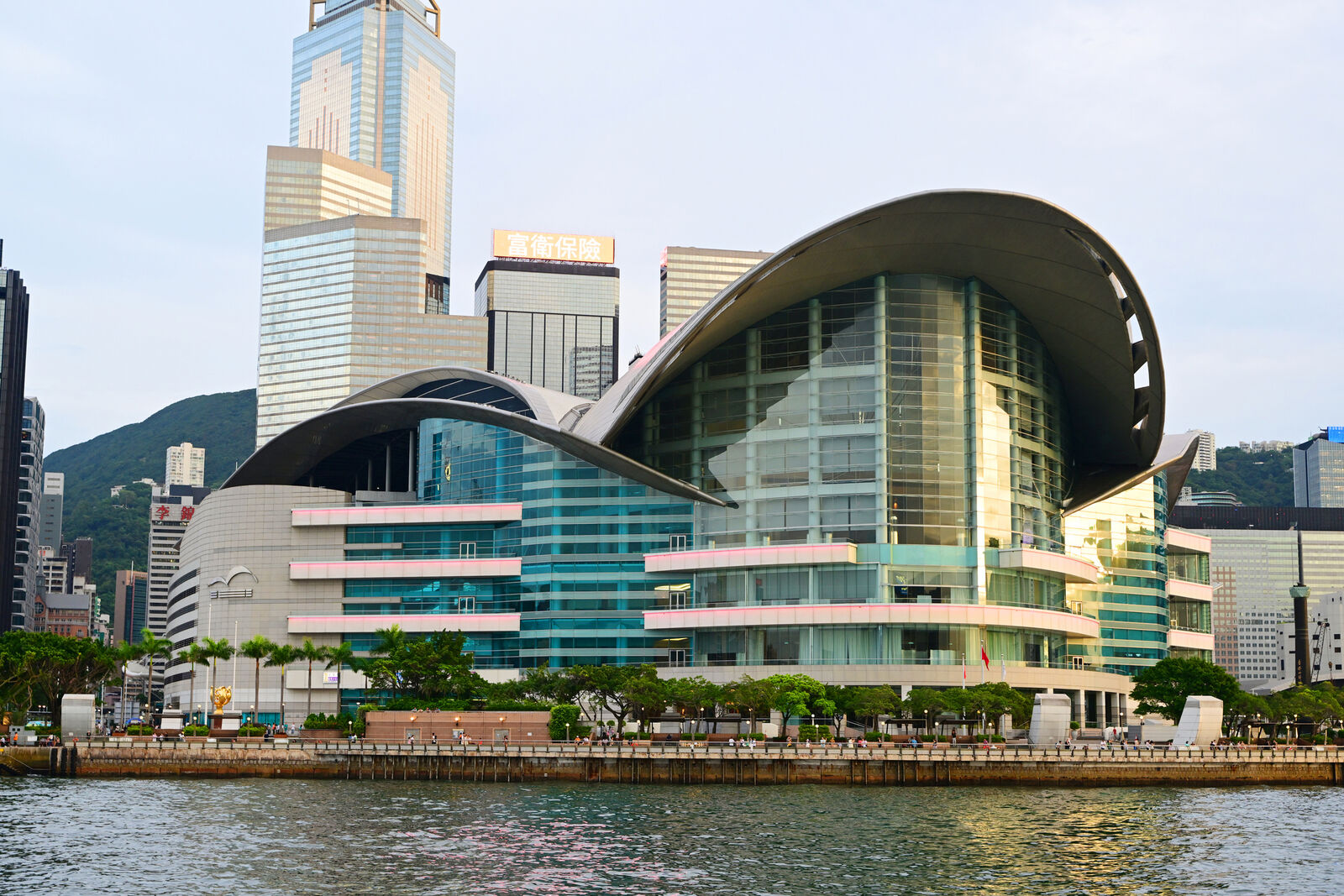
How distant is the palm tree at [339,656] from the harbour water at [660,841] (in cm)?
3452

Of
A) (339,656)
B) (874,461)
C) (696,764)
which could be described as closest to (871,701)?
(696,764)

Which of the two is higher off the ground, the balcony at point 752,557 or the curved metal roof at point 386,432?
the curved metal roof at point 386,432

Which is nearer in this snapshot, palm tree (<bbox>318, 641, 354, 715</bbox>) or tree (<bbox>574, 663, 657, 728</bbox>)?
tree (<bbox>574, 663, 657, 728</bbox>)

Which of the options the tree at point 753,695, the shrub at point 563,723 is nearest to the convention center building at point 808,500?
the tree at point 753,695

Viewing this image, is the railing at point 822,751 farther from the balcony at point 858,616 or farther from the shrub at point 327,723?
the balcony at point 858,616

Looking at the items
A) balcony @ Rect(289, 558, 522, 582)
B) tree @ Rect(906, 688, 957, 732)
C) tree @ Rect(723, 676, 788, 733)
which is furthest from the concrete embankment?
balcony @ Rect(289, 558, 522, 582)

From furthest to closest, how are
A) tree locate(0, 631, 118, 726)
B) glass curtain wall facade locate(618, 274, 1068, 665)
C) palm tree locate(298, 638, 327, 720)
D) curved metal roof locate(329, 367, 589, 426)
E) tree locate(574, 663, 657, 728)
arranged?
curved metal roof locate(329, 367, 589, 426) → palm tree locate(298, 638, 327, 720) → glass curtain wall facade locate(618, 274, 1068, 665) → tree locate(0, 631, 118, 726) → tree locate(574, 663, 657, 728)

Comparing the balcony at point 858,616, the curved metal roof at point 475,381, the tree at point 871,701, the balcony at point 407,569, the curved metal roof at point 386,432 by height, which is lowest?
the tree at point 871,701

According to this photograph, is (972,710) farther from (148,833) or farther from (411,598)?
(148,833)

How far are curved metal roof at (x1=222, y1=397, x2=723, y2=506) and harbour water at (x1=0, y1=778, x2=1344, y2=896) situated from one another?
133 feet

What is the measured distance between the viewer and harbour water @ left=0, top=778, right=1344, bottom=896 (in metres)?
47.8

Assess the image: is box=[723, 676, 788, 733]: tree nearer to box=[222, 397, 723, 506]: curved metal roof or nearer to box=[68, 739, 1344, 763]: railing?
box=[68, 739, 1344, 763]: railing

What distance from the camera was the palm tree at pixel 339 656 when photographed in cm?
11431

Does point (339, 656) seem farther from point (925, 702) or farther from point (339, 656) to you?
point (925, 702)
